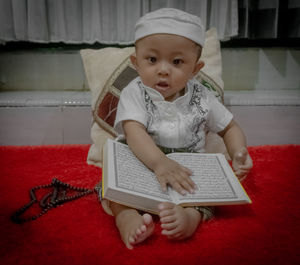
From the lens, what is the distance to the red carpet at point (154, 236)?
25.2 inches

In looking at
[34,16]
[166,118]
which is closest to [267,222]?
[166,118]

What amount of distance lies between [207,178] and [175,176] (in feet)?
0.35

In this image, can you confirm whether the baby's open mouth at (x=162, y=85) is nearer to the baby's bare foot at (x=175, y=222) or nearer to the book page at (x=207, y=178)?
the book page at (x=207, y=178)

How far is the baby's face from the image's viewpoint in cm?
83

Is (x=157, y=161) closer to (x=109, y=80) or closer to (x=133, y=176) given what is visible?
(x=133, y=176)

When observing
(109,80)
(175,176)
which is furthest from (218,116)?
(109,80)

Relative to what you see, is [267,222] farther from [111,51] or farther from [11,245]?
[111,51]

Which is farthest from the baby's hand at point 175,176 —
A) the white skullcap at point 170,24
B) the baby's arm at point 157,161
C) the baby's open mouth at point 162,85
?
the white skullcap at point 170,24

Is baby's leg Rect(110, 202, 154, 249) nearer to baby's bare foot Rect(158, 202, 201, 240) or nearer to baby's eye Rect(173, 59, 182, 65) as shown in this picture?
baby's bare foot Rect(158, 202, 201, 240)

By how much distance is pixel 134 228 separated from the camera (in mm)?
667

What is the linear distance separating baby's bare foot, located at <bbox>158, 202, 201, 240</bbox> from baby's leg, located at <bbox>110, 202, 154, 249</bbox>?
3cm

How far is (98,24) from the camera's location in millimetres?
1562

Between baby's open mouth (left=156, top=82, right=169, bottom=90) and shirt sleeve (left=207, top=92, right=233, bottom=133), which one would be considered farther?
shirt sleeve (left=207, top=92, right=233, bottom=133)

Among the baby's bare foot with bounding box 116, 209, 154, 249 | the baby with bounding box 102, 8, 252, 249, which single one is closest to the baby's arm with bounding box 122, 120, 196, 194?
the baby with bounding box 102, 8, 252, 249
